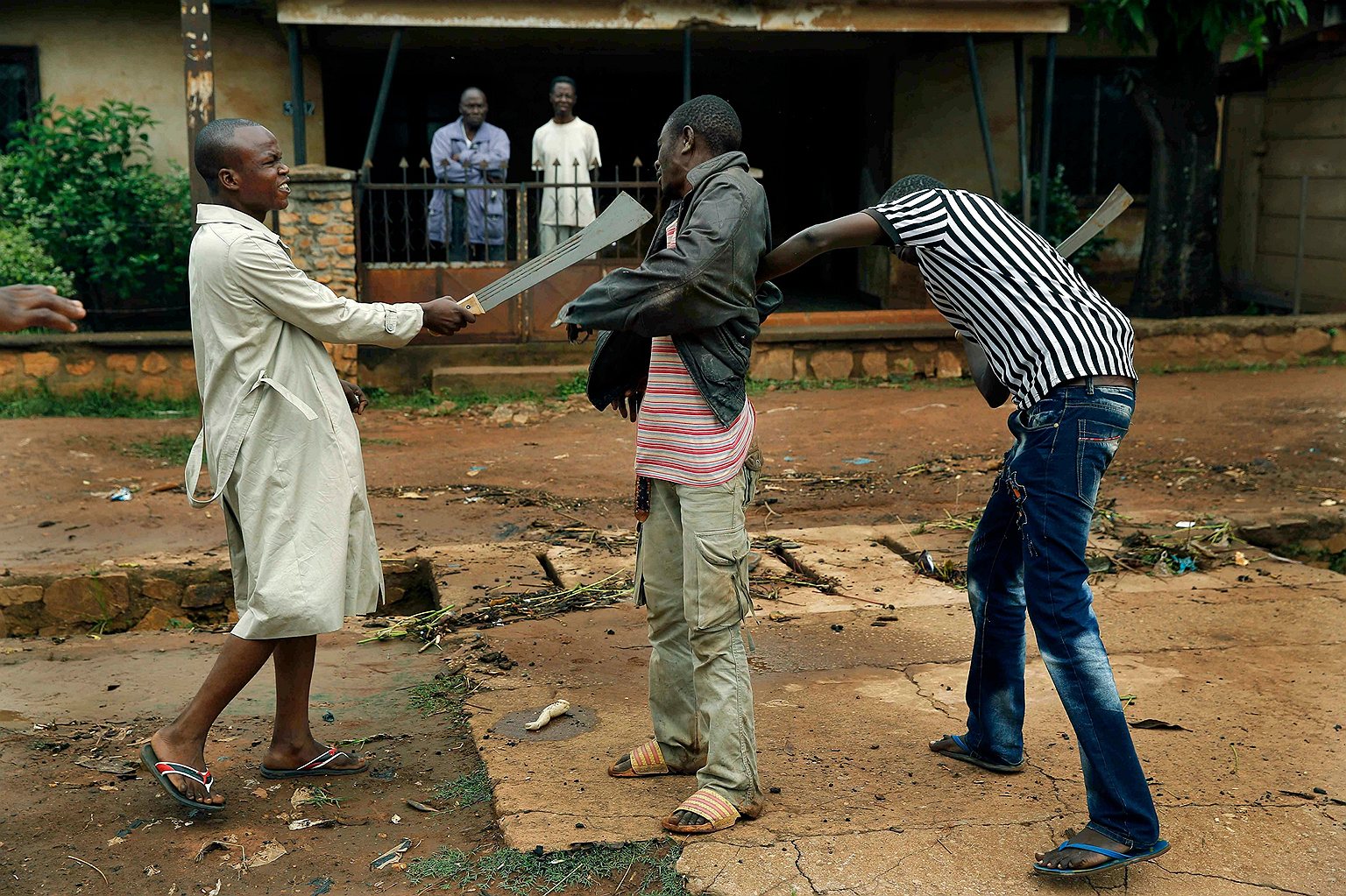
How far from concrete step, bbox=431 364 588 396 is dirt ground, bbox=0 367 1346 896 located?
2.74 m

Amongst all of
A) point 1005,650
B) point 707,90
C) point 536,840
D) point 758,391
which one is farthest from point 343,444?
point 707,90

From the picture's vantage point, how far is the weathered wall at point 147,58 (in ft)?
37.3

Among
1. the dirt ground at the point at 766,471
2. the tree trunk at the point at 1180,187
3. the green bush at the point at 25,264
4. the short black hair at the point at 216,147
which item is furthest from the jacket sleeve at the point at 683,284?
the tree trunk at the point at 1180,187

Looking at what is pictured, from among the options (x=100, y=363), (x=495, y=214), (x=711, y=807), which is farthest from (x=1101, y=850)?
(x=100, y=363)

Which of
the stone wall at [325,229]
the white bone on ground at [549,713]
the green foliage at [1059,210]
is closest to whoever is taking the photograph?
the white bone on ground at [549,713]

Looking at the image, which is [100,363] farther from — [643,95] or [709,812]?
[709,812]

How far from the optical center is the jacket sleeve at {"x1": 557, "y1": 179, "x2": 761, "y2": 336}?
2975mm

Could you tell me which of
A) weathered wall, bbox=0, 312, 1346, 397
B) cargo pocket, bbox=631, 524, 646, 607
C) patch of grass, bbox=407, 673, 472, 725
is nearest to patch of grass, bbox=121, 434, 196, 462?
weathered wall, bbox=0, 312, 1346, 397

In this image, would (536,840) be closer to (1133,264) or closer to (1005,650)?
(1005,650)

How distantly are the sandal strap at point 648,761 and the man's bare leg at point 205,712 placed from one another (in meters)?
1.00

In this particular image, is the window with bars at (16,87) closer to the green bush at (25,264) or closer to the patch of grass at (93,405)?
the green bush at (25,264)

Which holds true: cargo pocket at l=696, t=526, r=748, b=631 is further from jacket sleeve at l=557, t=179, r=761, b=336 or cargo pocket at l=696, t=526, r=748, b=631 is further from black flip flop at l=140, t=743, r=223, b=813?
black flip flop at l=140, t=743, r=223, b=813

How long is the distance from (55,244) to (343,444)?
833 centimetres

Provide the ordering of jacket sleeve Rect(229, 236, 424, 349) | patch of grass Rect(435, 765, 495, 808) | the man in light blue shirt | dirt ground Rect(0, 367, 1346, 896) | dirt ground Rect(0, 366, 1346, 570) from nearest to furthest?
dirt ground Rect(0, 367, 1346, 896), jacket sleeve Rect(229, 236, 424, 349), patch of grass Rect(435, 765, 495, 808), dirt ground Rect(0, 366, 1346, 570), the man in light blue shirt
